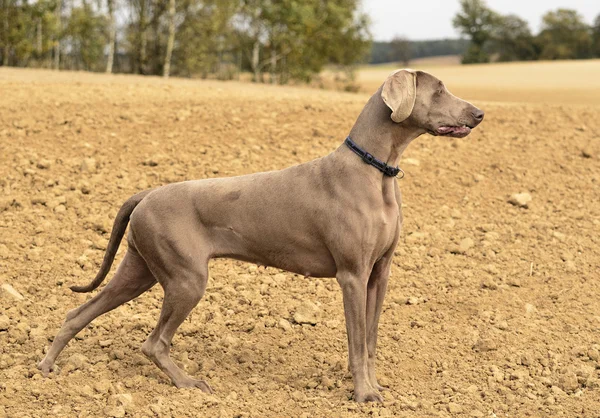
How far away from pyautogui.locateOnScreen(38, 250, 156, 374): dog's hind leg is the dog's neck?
179 centimetres

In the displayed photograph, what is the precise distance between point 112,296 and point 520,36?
284ft

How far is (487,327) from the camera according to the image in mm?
6668

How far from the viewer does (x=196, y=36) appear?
30969 mm

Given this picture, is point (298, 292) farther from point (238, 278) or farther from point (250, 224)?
point (250, 224)

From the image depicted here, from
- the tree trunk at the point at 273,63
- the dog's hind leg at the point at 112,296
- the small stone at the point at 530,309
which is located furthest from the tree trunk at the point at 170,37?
the dog's hind leg at the point at 112,296

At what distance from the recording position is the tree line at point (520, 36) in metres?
80.6

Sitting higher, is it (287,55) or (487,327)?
(287,55)

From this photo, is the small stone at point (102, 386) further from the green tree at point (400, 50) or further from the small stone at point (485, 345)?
the green tree at point (400, 50)

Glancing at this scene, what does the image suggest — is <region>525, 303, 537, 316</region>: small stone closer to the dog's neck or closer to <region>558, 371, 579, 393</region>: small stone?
<region>558, 371, 579, 393</region>: small stone

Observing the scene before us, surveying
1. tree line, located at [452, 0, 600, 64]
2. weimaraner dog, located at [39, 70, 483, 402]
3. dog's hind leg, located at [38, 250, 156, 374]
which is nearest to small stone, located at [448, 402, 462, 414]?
weimaraner dog, located at [39, 70, 483, 402]

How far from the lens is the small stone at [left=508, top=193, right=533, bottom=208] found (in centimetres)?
944

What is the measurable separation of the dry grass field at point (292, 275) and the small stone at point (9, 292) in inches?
1.0

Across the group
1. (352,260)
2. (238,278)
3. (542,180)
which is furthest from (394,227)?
(542,180)

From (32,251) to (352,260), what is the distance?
4.32 metres
